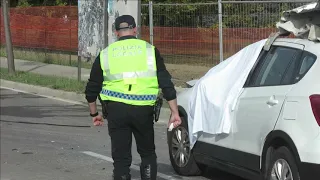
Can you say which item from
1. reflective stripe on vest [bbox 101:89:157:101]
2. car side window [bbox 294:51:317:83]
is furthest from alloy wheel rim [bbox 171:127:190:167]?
car side window [bbox 294:51:317:83]

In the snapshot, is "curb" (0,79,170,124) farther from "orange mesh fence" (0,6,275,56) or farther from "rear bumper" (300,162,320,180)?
"rear bumper" (300,162,320,180)

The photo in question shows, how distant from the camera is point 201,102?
666 centimetres

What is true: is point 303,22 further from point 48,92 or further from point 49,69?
Result: point 49,69

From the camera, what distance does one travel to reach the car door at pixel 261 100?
559 cm

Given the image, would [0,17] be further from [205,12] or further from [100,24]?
[205,12]

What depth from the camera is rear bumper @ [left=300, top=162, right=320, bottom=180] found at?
4.94m

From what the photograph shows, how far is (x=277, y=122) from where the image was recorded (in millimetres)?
5414

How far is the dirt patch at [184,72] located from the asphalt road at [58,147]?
2.77 metres

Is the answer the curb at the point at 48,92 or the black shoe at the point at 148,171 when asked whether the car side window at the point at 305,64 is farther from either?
the curb at the point at 48,92

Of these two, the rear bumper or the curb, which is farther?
the curb

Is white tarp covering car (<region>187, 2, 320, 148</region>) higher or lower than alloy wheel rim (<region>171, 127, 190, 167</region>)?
higher

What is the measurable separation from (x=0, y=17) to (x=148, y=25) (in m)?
14.6

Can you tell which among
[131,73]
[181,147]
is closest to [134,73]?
[131,73]

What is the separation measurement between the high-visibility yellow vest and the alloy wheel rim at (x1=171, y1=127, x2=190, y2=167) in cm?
186
